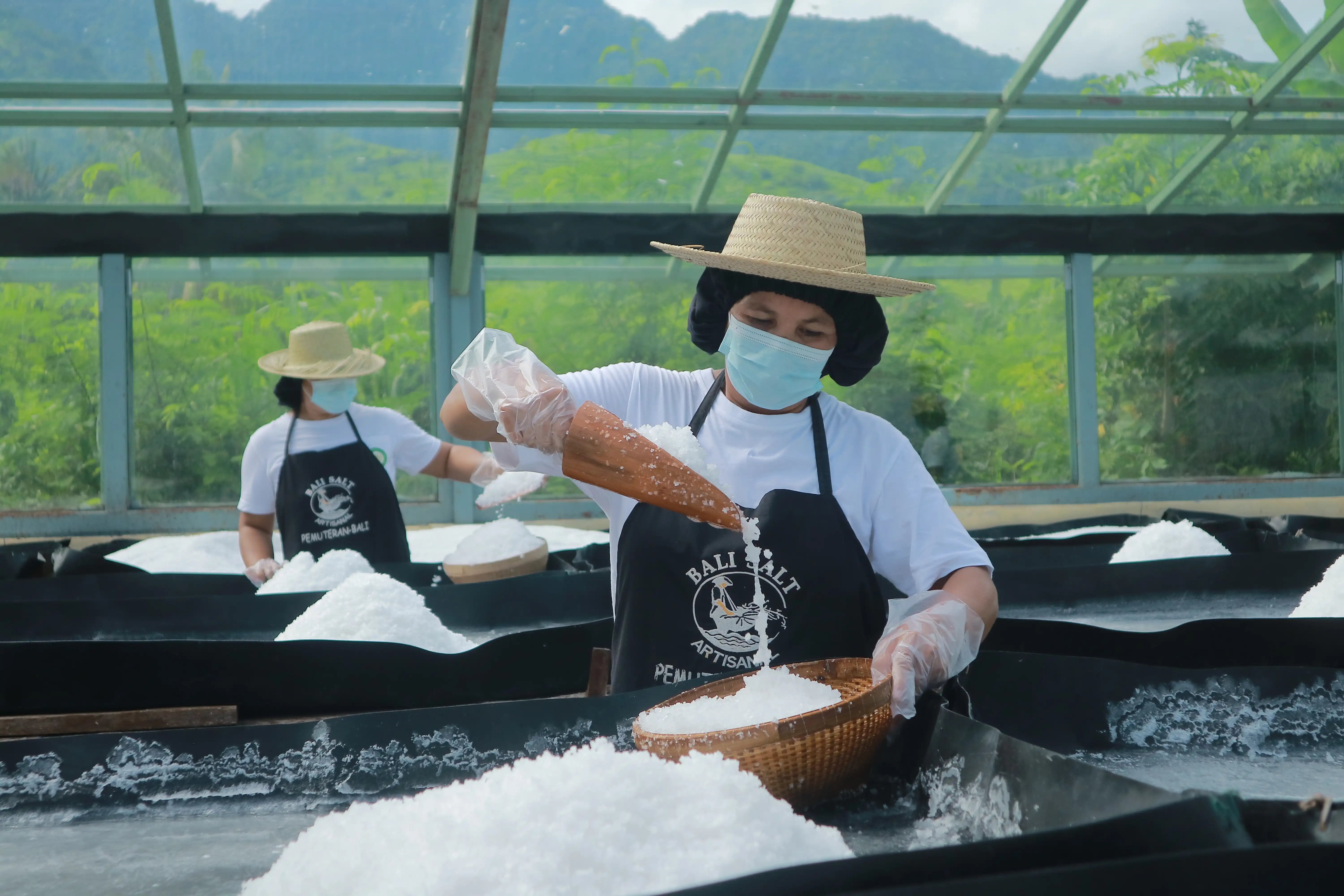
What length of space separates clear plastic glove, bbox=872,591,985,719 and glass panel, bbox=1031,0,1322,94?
12.8 feet

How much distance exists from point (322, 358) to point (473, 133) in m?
1.58

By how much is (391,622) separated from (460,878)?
118 centimetres

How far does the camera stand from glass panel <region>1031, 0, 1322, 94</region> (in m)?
4.55

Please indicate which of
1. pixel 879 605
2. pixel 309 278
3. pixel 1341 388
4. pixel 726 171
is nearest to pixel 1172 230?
pixel 1341 388

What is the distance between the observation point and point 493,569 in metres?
2.60

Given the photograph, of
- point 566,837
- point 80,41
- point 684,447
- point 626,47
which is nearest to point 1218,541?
point 684,447

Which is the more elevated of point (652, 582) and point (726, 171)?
point (726, 171)

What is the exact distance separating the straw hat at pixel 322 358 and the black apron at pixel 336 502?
5.1 inches

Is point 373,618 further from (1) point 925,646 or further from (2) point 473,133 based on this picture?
(2) point 473,133

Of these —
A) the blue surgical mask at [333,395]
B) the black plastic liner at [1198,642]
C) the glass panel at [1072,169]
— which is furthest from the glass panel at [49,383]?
the black plastic liner at [1198,642]

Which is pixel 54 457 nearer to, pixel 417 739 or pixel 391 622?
pixel 391 622

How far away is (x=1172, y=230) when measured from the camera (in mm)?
5406

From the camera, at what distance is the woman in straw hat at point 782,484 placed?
56.6 inches

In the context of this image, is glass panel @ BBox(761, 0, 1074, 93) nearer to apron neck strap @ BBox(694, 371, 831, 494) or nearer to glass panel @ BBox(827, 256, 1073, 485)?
glass panel @ BBox(827, 256, 1073, 485)
